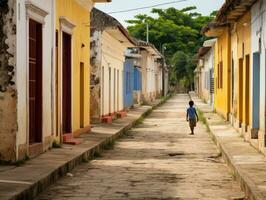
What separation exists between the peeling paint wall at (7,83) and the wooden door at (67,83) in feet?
17.1

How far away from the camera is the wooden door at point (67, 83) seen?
53.3 ft

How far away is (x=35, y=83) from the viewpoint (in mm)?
12836

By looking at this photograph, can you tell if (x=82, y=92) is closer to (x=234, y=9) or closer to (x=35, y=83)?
(x=234, y=9)

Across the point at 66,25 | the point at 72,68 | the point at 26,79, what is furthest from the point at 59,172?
the point at 72,68

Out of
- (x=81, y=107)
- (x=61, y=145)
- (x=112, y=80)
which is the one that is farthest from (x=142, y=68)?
(x=61, y=145)

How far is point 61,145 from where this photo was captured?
14773 millimetres

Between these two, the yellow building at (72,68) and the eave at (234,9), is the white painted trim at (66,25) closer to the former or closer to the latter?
the yellow building at (72,68)

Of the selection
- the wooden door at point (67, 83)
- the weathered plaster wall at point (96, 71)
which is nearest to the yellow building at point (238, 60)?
the wooden door at point (67, 83)

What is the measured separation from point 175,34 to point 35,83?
2507 inches

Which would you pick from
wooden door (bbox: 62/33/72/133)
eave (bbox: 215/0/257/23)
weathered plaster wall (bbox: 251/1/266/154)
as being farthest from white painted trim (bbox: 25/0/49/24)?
eave (bbox: 215/0/257/23)

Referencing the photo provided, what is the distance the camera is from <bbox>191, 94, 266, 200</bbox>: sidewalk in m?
8.97

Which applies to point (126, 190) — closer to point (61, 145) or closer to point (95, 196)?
point (95, 196)

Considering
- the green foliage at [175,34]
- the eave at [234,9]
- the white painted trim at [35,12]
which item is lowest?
the white painted trim at [35,12]

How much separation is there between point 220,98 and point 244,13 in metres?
10.8
